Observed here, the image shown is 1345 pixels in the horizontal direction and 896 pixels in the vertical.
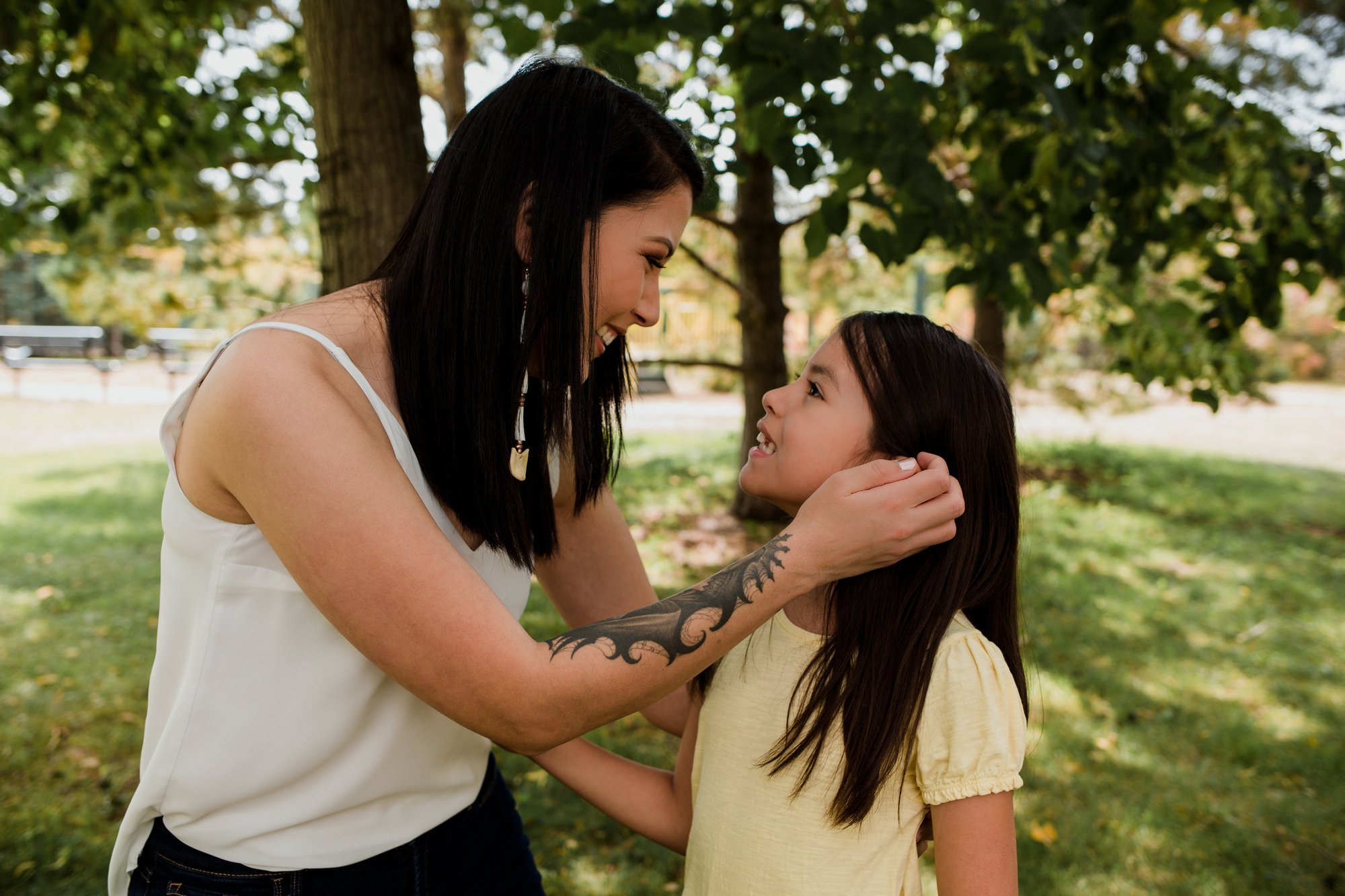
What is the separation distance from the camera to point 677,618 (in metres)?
1.37

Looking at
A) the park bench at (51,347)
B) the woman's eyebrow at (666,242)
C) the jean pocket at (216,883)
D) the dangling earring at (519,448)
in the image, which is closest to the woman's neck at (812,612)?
the dangling earring at (519,448)

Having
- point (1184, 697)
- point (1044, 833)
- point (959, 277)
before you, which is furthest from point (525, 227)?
point (1184, 697)

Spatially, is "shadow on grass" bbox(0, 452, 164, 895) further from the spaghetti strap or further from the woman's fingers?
the woman's fingers

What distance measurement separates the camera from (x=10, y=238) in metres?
4.45

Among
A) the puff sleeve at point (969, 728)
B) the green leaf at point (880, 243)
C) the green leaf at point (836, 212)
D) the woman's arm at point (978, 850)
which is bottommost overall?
the woman's arm at point (978, 850)

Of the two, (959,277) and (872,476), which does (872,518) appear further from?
(959,277)

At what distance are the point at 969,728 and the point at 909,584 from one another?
27 cm

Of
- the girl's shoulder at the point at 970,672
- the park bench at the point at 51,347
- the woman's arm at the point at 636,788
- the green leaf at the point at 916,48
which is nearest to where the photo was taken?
the girl's shoulder at the point at 970,672

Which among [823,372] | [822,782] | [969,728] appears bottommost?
[822,782]

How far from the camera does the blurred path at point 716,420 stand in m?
13.1

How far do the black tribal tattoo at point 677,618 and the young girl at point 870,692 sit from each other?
343 millimetres

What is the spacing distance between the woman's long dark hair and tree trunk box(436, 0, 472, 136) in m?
6.57

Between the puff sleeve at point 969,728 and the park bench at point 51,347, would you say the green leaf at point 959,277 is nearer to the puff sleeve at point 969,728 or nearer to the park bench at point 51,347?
the puff sleeve at point 969,728

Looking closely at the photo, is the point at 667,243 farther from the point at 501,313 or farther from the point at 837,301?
the point at 837,301
